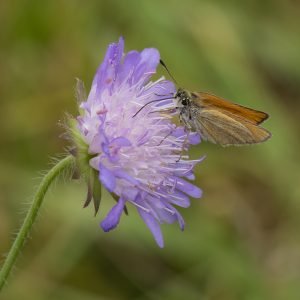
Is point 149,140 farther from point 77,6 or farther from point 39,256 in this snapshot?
point 77,6

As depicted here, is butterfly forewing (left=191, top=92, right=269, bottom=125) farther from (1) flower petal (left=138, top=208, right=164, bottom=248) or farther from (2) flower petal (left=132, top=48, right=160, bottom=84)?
(1) flower petal (left=138, top=208, right=164, bottom=248)

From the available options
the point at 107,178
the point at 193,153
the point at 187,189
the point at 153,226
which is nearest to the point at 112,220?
the point at 107,178

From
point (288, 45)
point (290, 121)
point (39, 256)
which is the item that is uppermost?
point (288, 45)

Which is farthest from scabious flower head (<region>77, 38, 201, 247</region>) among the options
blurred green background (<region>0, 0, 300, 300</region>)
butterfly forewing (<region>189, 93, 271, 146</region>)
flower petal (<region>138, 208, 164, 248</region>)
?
blurred green background (<region>0, 0, 300, 300</region>)

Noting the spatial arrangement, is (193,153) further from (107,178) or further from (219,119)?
(107,178)

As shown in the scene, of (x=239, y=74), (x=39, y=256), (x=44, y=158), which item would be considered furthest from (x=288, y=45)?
(x=39, y=256)

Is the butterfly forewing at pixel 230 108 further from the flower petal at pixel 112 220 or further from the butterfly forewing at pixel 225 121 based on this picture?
the flower petal at pixel 112 220

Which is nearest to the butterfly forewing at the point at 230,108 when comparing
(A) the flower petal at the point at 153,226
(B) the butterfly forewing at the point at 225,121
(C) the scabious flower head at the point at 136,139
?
(B) the butterfly forewing at the point at 225,121
